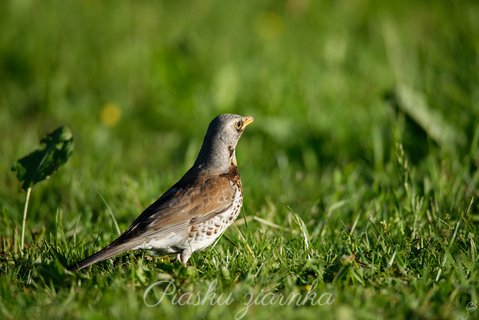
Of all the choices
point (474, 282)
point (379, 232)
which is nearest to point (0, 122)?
point (379, 232)

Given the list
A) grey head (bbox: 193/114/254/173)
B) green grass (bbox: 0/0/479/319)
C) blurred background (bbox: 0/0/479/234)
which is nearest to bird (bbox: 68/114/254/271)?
grey head (bbox: 193/114/254/173)

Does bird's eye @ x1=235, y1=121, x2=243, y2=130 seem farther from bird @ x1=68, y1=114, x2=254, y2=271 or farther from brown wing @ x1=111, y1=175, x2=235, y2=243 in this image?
brown wing @ x1=111, y1=175, x2=235, y2=243

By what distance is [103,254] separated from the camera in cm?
453

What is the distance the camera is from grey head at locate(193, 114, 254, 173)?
570 centimetres

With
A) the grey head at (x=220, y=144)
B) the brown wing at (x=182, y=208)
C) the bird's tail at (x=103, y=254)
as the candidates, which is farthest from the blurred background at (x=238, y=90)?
the bird's tail at (x=103, y=254)

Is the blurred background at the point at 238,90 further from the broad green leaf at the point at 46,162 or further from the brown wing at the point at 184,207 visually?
the brown wing at the point at 184,207

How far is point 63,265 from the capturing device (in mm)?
4699

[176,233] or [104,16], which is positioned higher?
[104,16]

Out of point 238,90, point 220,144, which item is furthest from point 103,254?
point 238,90

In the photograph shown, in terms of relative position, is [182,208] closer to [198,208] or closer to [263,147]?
[198,208]

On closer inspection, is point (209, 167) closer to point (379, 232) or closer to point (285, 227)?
point (285, 227)

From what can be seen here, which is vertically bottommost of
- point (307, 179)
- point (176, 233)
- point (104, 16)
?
point (307, 179)

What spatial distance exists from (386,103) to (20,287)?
4443mm

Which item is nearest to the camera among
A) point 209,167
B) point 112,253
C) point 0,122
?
point 112,253
